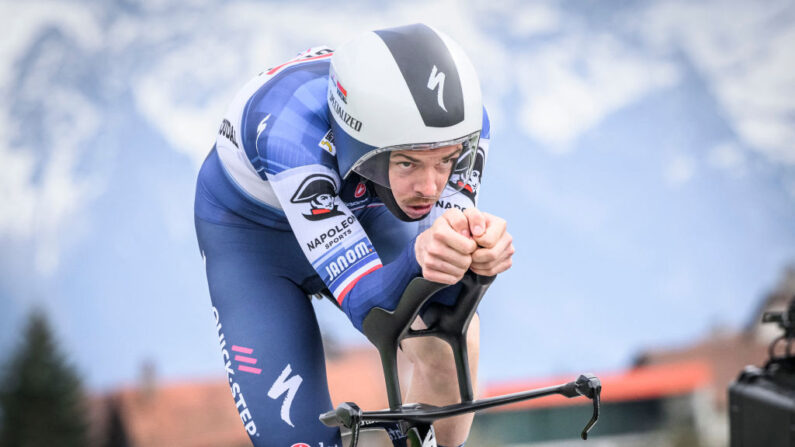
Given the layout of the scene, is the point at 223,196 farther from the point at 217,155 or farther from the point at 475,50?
the point at 475,50

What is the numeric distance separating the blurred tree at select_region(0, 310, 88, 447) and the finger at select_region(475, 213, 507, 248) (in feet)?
34.0

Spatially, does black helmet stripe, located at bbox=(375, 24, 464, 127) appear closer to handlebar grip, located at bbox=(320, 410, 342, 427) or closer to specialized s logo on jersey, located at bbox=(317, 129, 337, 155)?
specialized s logo on jersey, located at bbox=(317, 129, 337, 155)

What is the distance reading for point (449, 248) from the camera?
166 cm

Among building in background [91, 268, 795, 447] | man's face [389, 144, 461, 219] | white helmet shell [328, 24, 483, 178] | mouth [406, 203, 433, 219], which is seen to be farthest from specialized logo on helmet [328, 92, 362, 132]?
building in background [91, 268, 795, 447]

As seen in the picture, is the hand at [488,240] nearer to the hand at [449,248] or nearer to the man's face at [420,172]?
the hand at [449,248]

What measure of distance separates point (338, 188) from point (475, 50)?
9.15 m

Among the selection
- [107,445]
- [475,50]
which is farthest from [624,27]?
[107,445]

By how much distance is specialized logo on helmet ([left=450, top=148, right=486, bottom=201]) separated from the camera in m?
2.05

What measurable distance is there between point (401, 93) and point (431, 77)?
0.08 metres

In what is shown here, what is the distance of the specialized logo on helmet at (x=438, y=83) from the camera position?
1.91 metres

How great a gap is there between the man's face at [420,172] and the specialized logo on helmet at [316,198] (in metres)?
0.15

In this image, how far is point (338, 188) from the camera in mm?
2131

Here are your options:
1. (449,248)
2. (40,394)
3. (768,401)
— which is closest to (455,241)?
(449,248)

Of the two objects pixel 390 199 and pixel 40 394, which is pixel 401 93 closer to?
pixel 390 199
